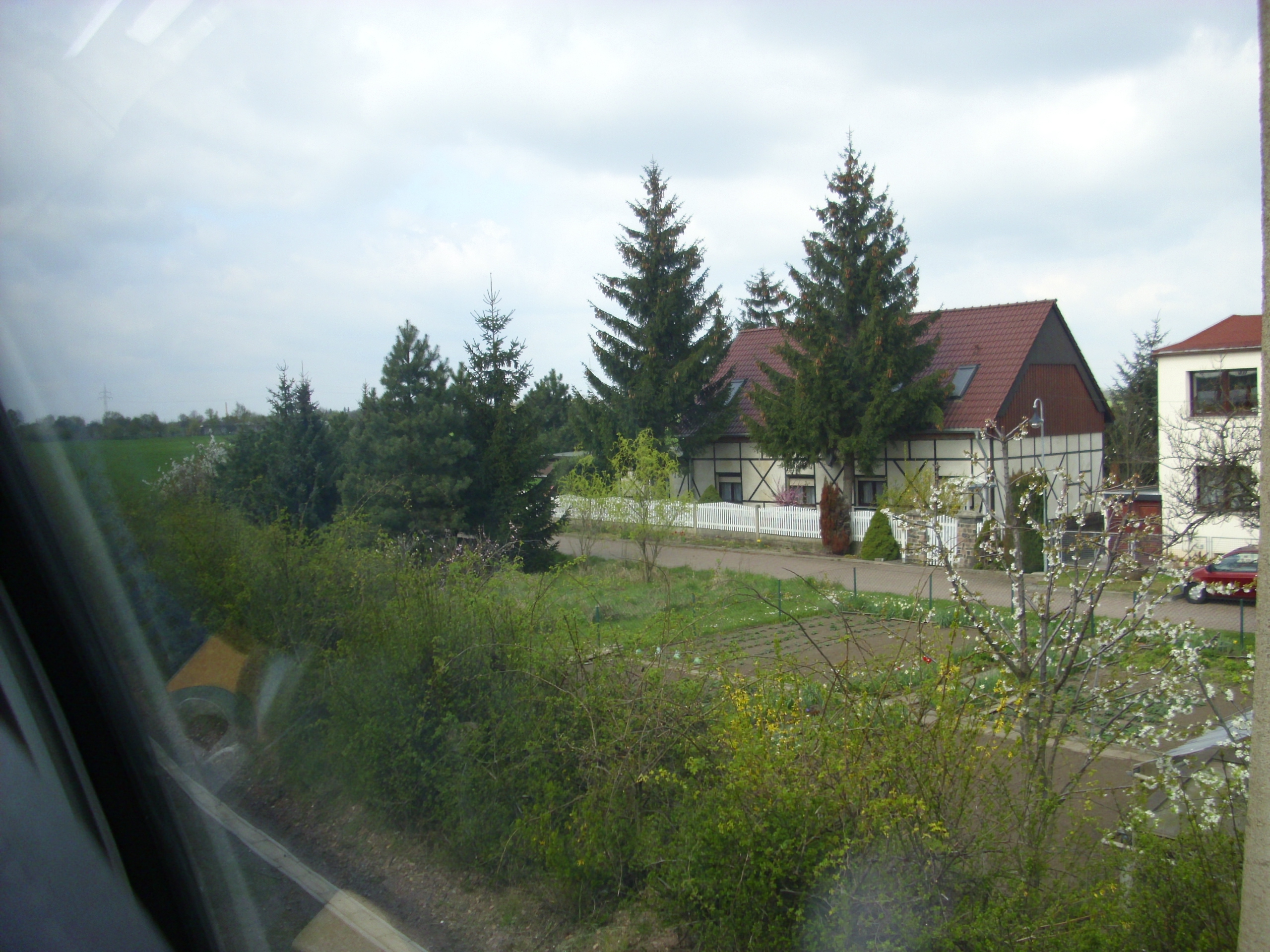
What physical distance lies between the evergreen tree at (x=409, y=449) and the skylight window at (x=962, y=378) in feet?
49.6

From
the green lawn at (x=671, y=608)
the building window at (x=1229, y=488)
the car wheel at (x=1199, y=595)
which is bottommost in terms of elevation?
the car wheel at (x=1199, y=595)

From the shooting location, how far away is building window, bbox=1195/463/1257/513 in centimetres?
473

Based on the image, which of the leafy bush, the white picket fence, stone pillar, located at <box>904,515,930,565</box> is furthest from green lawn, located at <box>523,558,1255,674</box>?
the leafy bush

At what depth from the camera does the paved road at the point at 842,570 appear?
11453 mm

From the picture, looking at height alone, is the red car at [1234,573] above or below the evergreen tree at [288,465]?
below

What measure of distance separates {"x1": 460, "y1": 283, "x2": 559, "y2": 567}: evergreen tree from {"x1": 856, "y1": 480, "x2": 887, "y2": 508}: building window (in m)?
11.9

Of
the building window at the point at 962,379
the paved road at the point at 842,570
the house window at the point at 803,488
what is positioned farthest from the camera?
the house window at the point at 803,488

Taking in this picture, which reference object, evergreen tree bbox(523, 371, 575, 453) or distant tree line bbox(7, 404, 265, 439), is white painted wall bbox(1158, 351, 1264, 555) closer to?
distant tree line bbox(7, 404, 265, 439)

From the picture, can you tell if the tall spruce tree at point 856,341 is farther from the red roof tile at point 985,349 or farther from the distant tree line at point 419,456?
the distant tree line at point 419,456

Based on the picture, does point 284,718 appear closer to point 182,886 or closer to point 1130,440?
point 182,886

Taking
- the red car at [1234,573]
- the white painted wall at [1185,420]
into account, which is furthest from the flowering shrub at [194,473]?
the red car at [1234,573]

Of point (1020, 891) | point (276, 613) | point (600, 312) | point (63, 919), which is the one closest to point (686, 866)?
point (1020, 891)

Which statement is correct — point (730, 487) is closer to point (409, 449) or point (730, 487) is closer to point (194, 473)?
point (409, 449)

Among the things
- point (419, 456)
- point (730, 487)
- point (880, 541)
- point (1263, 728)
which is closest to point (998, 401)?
point (880, 541)
